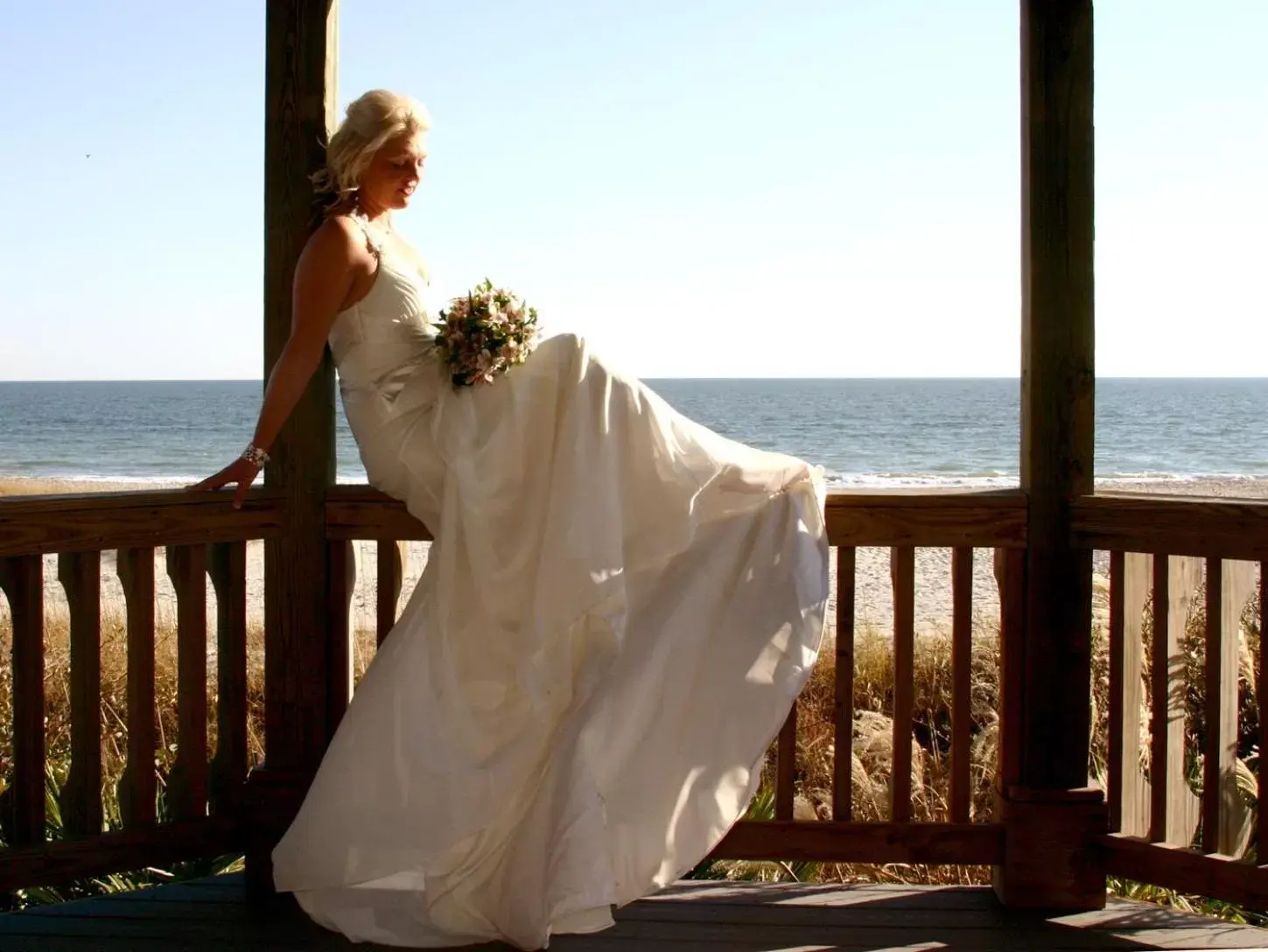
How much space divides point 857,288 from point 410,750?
46.7 m

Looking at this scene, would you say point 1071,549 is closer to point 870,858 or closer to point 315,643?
point 870,858

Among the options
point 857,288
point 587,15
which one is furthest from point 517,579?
point 857,288

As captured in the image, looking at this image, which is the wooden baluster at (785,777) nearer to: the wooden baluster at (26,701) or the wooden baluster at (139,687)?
the wooden baluster at (139,687)

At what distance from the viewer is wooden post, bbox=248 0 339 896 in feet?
10.3

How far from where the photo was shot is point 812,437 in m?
34.0

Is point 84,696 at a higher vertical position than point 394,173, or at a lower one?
lower

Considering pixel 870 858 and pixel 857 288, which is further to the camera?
pixel 857 288

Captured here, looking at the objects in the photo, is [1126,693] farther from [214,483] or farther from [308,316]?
[214,483]

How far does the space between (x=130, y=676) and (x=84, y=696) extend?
0.11m

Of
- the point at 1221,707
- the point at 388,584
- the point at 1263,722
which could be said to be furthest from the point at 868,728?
the point at 388,584

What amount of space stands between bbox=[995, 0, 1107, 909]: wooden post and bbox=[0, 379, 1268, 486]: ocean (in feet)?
65.1

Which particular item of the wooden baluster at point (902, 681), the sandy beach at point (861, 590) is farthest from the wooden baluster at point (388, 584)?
the sandy beach at point (861, 590)

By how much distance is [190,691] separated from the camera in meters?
3.23

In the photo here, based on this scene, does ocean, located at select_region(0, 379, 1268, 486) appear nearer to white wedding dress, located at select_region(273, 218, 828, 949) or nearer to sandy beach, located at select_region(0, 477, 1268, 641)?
sandy beach, located at select_region(0, 477, 1268, 641)
